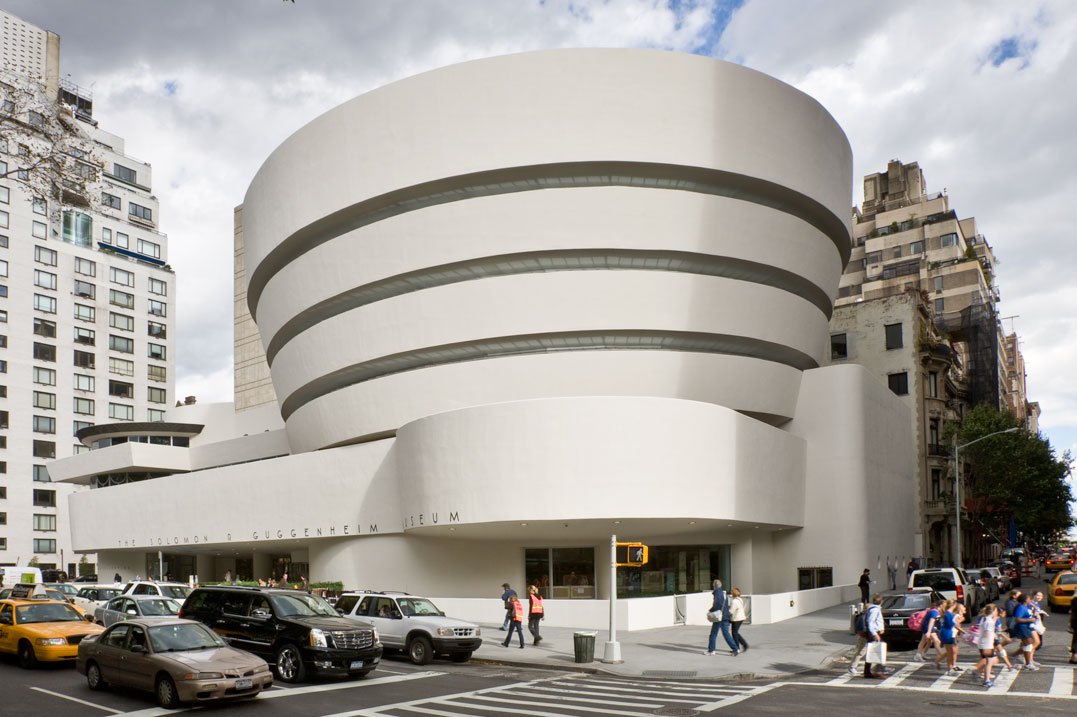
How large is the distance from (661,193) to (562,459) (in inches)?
496

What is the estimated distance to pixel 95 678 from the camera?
1806 cm

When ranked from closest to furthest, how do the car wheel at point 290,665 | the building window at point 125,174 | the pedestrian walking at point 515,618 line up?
the car wheel at point 290,665
the pedestrian walking at point 515,618
the building window at point 125,174

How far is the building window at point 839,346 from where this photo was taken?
190 feet

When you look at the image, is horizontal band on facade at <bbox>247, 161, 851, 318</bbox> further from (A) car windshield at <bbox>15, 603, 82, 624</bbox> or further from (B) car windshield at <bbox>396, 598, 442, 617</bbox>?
(A) car windshield at <bbox>15, 603, 82, 624</bbox>

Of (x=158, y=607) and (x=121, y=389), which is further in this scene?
(x=121, y=389)

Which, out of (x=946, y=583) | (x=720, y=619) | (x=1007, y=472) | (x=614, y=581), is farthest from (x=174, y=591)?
(x=1007, y=472)

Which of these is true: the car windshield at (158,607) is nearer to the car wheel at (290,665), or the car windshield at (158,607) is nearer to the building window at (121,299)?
the car wheel at (290,665)

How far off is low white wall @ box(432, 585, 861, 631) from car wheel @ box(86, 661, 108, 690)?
53.1 ft

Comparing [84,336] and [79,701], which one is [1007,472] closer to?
[79,701]

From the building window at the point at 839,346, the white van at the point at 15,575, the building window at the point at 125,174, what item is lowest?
the white van at the point at 15,575

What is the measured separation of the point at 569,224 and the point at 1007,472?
38.5 meters

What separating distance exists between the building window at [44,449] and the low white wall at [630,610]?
65.3 meters

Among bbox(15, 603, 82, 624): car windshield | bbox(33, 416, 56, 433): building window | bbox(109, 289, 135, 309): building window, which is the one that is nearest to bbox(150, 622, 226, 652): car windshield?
bbox(15, 603, 82, 624): car windshield

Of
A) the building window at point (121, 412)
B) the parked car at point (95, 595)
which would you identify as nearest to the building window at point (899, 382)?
the parked car at point (95, 595)
